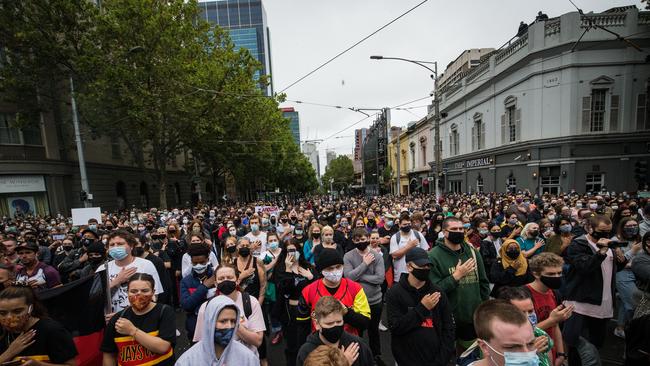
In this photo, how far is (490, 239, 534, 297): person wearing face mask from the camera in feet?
12.5

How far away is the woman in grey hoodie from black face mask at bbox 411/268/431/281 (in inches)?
61.3

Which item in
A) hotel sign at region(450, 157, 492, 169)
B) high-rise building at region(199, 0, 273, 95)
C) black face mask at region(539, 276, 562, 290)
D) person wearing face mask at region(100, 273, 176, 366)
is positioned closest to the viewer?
person wearing face mask at region(100, 273, 176, 366)

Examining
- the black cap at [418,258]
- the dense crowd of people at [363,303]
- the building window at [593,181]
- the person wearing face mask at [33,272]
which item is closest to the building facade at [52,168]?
the person wearing face mask at [33,272]

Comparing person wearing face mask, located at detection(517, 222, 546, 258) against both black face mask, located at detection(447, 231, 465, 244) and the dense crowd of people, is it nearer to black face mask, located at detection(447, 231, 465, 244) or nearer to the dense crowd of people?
the dense crowd of people

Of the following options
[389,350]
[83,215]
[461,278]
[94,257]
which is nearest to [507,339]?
[461,278]

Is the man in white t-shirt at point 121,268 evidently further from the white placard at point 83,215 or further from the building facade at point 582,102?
the building facade at point 582,102

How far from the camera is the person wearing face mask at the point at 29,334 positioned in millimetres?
2316

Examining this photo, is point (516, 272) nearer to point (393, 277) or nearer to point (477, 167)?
point (393, 277)

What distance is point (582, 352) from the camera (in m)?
2.45

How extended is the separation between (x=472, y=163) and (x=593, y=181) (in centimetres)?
981

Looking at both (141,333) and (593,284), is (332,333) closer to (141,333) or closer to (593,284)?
(141,333)

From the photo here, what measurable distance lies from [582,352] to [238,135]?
24513 millimetres

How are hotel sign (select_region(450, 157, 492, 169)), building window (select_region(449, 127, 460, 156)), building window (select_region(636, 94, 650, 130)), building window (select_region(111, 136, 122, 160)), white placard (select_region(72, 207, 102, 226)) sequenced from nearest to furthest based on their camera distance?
white placard (select_region(72, 207, 102, 226))
building window (select_region(636, 94, 650, 130))
hotel sign (select_region(450, 157, 492, 169))
building window (select_region(111, 136, 122, 160))
building window (select_region(449, 127, 460, 156))

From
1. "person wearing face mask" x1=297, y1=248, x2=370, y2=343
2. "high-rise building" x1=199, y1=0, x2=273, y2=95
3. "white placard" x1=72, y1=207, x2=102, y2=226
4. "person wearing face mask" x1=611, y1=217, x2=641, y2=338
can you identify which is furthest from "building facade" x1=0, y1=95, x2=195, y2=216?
"high-rise building" x1=199, y1=0, x2=273, y2=95
